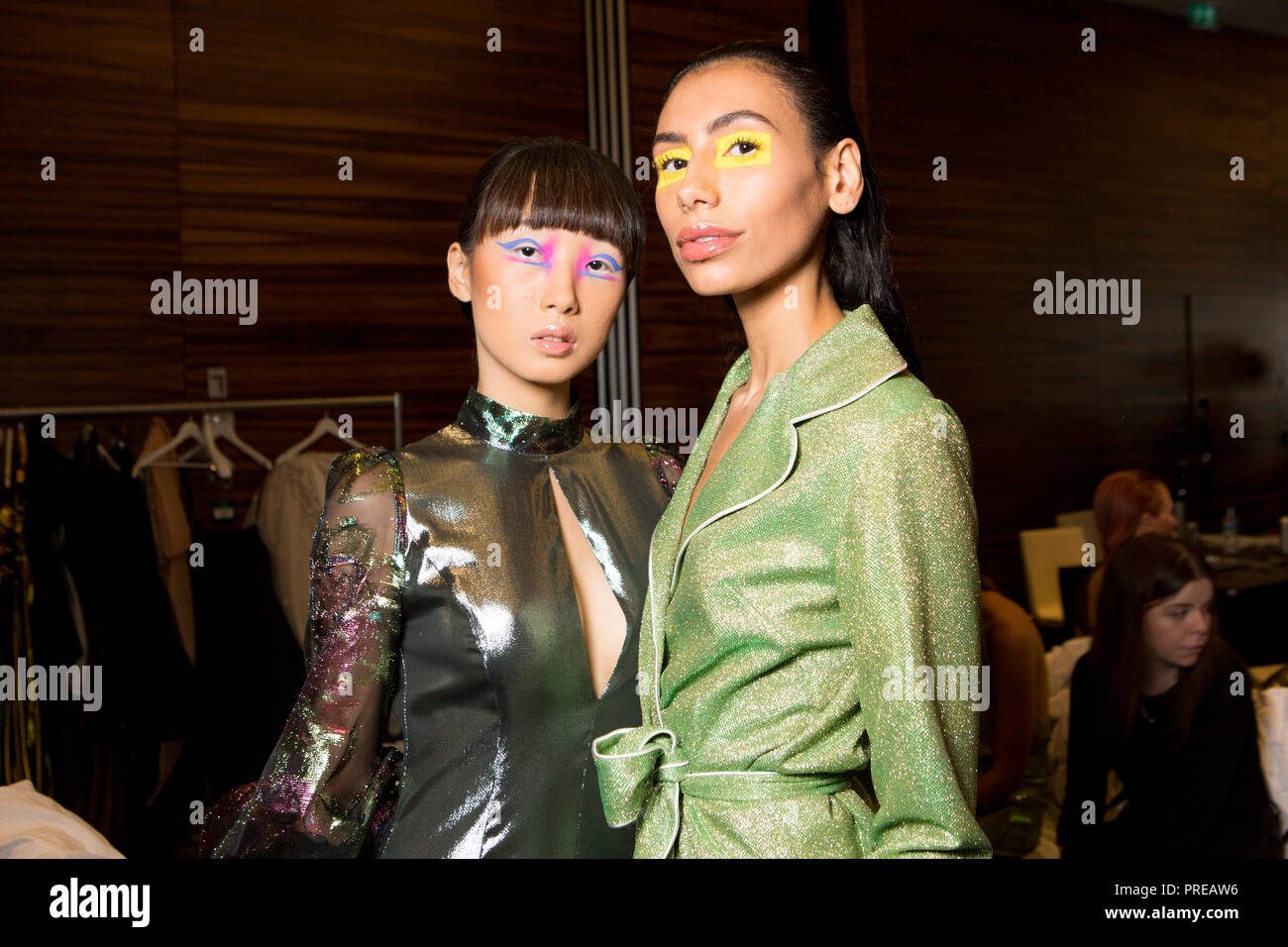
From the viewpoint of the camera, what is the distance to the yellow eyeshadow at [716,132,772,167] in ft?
3.61

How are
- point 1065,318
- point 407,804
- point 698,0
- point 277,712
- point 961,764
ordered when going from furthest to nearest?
1. point 1065,318
2. point 698,0
3. point 277,712
4. point 407,804
5. point 961,764

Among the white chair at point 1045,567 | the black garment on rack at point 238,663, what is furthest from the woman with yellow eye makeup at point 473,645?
the white chair at point 1045,567

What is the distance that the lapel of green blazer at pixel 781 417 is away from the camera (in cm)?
104

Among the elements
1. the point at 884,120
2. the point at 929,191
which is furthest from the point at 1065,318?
the point at 884,120

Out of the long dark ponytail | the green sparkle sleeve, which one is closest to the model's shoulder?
the green sparkle sleeve

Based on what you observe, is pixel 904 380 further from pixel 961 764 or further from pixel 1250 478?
pixel 1250 478

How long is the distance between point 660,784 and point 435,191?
326cm

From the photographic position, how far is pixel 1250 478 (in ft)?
23.2

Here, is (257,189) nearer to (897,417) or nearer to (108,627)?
(108,627)

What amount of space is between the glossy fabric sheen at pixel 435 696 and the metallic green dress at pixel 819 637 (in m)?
0.11

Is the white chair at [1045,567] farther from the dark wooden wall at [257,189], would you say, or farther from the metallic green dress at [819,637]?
the metallic green dress at [819,637]

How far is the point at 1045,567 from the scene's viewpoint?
546 cm

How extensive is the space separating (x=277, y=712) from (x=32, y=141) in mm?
1877

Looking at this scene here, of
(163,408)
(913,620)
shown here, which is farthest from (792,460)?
(163,408)
